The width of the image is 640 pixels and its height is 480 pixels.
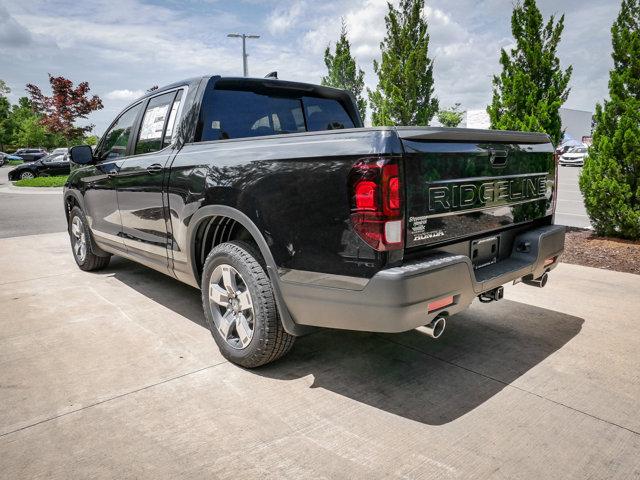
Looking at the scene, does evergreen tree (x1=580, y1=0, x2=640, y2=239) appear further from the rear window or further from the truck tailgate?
the rear window

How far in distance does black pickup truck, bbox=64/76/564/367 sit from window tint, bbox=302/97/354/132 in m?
0.01

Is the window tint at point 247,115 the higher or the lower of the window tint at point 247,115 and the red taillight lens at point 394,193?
the higher

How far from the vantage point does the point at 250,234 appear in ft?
9.90

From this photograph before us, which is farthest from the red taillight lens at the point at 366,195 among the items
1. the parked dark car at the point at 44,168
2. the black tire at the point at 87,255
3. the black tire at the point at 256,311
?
the parked dark car at the point at 44,168

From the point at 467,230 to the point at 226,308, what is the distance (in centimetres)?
167

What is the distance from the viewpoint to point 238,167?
2875mm

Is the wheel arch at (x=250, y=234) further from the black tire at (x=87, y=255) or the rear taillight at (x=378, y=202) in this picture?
the black tire at (x=87, y=255)

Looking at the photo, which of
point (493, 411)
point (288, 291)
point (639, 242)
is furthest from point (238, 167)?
point (639, 242)

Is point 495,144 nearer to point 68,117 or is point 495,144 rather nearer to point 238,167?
point 238,167

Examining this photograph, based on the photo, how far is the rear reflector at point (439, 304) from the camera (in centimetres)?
234

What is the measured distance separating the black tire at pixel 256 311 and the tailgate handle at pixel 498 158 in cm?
154

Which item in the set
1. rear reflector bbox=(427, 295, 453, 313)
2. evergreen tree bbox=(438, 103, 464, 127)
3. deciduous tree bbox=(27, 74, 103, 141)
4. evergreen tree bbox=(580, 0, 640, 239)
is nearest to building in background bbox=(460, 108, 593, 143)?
evergreen tree bbox=(438, 103, 464, 127)

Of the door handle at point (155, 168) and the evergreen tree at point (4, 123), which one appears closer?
the door handle at point (155, 168)

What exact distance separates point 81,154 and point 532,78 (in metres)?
7.08
